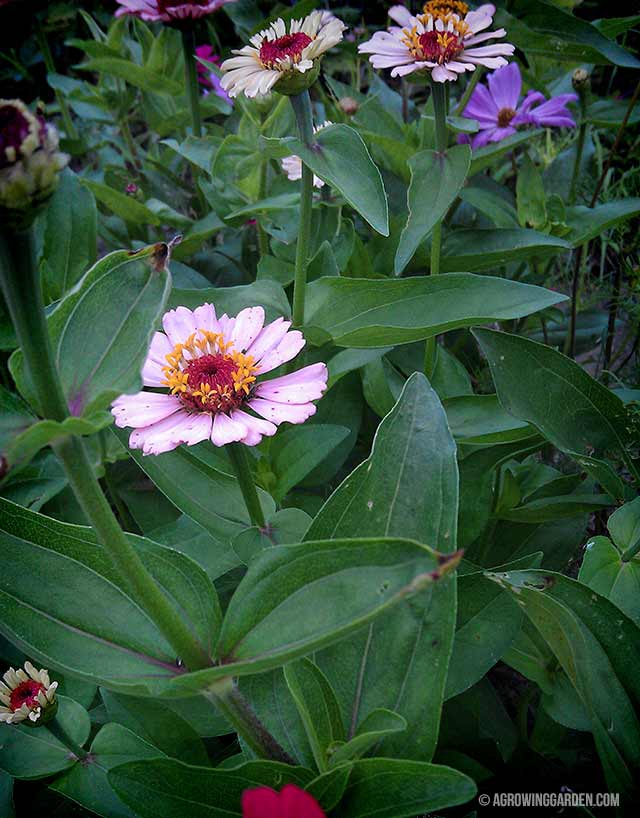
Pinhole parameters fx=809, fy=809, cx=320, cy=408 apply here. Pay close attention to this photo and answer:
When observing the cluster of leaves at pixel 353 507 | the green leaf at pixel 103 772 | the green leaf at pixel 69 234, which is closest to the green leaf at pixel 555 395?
the cluster of leaves at pixel 353 507

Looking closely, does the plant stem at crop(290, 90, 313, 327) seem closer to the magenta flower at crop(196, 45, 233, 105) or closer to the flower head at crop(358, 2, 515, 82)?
the flower head at crop(358, 2, 515, 82)

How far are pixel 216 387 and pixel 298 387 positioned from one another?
0.07 meters

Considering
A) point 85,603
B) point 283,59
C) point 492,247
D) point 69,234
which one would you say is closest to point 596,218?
point 492,247

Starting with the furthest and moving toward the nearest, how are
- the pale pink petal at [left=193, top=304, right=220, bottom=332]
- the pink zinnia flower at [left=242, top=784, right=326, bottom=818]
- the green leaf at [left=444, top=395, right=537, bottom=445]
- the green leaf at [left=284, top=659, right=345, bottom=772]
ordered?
the green leaf at [left=444, top=395, right=537, bottom=445]
the pale pink petal at [left=193, top=304, right=220, bottom=332]
the green leaf at [left=284, top=659, right=345, bottom=772]
the pink zinnia flower at [left=242, top=784, right=326, bottom=818]

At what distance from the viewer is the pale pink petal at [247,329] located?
2.40 feet

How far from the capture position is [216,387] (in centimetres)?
67

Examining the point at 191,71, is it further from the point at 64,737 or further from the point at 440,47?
the point at 64,737

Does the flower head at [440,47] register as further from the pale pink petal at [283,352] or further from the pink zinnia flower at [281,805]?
the pink zinnia flower at [281,805]

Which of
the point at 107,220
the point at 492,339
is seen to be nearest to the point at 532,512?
the point at 492,339

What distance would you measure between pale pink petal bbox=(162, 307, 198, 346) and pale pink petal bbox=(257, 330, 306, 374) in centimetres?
8

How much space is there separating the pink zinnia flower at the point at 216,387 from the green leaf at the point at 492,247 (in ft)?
1.27

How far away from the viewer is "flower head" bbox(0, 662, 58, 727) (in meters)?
0.65

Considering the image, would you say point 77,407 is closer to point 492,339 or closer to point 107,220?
point 492,339

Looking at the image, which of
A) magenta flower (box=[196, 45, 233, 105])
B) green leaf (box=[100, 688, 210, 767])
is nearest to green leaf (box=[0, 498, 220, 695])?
green leaf (box=[100, 688, 210, 767])
